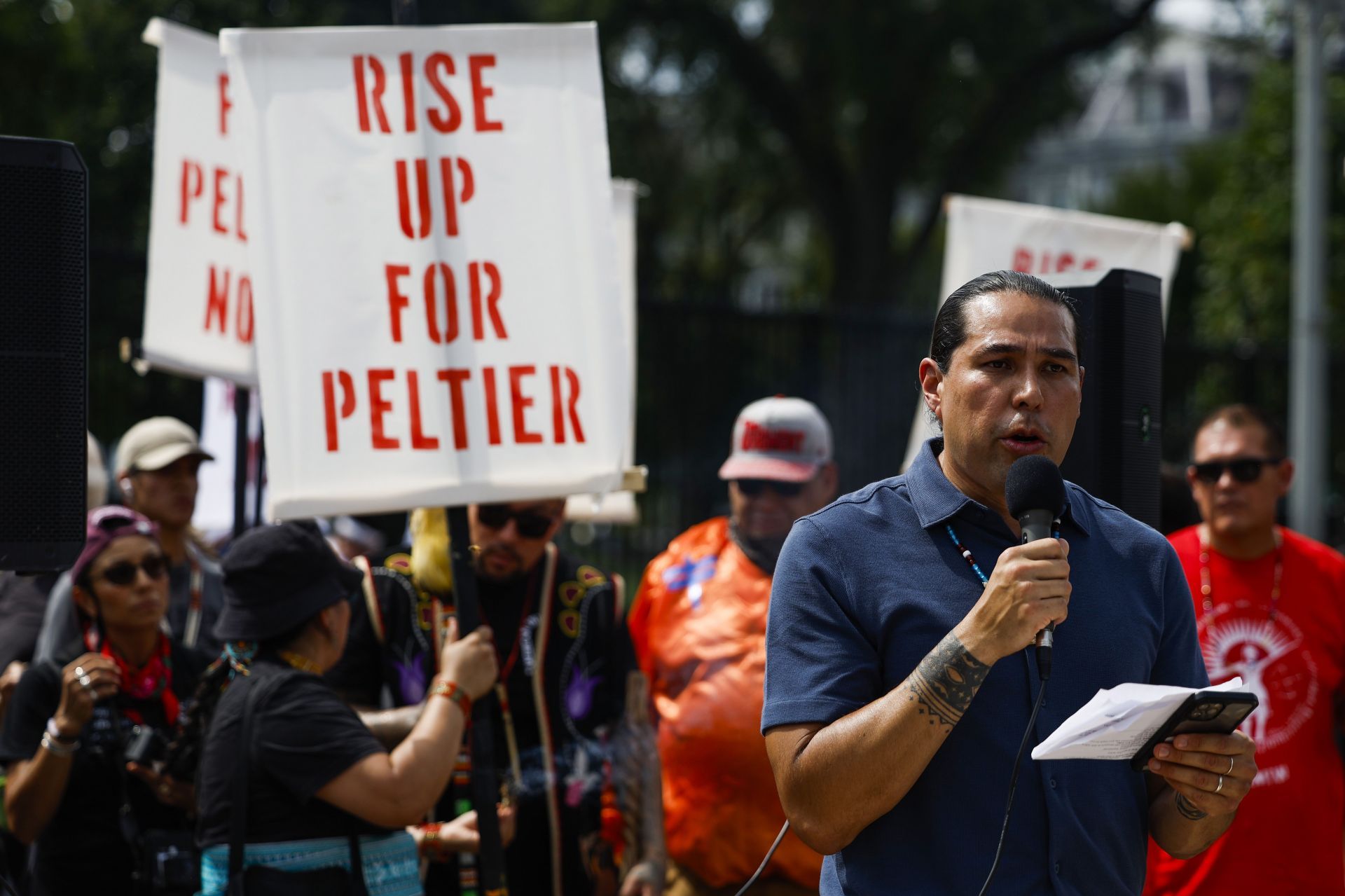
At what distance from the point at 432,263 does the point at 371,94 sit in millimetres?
430

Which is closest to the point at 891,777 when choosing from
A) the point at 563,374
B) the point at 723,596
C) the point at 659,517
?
the point at 563,374

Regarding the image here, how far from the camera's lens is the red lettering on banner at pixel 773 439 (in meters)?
4.81

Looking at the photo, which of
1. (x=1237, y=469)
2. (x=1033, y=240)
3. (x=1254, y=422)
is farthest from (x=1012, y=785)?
(x=1033, y=240)

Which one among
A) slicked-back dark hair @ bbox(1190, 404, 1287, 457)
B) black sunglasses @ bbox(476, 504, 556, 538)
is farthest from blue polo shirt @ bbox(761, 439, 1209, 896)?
slicked-back dark hair @ bbox(1190, 404, 1287, 457)

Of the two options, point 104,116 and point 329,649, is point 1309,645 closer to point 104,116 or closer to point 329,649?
point 329,649

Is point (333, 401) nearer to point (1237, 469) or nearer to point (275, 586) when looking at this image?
point (275, 586)

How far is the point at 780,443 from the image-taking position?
15.8 feet

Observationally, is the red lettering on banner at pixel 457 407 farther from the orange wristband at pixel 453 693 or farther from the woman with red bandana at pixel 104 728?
the woman with red bandana at pixel 104 728

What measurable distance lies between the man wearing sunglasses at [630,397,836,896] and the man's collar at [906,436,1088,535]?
5.42ft

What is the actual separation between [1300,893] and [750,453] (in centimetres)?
200

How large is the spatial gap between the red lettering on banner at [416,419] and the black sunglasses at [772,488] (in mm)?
1325

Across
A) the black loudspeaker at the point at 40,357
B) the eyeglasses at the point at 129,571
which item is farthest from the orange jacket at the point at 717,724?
the black loudspeaker at the point at 40,357

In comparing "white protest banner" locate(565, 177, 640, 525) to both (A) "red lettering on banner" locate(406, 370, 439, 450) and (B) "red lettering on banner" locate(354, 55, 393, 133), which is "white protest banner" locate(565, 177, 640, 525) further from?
(B) "red lettering on banner" locate(354, 55, 393, 133)

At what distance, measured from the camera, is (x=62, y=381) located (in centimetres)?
302
